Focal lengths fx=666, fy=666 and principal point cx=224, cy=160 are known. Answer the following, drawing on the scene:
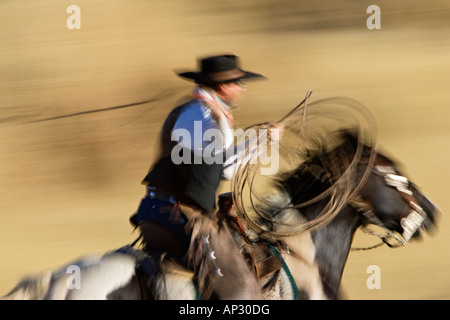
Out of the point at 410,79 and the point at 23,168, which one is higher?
the point at 410,79

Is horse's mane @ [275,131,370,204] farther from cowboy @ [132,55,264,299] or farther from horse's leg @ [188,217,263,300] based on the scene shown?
horse's leg @ [188,217,263,300]

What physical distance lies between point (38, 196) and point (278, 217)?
351cm

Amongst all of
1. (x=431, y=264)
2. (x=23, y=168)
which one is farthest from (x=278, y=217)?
(x=23, y=168)

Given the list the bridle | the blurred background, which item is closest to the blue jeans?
the bridle

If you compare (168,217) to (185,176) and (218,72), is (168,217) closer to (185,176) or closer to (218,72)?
(185,176)

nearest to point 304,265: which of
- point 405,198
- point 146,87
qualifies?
point 405,198

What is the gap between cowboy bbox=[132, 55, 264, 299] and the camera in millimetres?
3744

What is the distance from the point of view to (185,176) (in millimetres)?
3816

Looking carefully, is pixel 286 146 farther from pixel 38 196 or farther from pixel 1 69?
pixel 1 69

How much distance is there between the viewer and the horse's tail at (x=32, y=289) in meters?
3.65

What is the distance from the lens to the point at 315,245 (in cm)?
411

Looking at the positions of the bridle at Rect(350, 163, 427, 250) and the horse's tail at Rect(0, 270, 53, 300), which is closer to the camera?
the horse's tail at Rect(0, 270, 53, 300)

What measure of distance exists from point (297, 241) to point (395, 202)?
0.63 meters

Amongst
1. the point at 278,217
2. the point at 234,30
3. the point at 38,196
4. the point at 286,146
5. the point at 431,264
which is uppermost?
the point at 234,30
